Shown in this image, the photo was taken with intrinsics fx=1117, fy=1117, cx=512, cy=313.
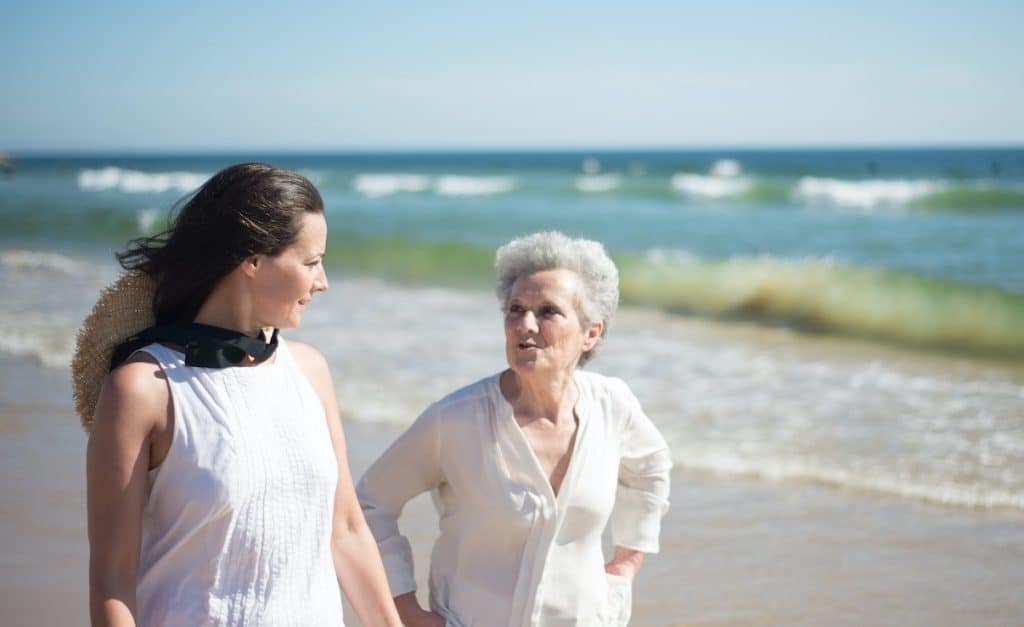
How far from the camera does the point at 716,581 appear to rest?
508cm

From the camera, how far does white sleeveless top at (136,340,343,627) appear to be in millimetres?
2102

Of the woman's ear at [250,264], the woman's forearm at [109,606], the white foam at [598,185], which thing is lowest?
the white foam at [598,185]

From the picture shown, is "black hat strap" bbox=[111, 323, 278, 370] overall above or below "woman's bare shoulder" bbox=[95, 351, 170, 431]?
above

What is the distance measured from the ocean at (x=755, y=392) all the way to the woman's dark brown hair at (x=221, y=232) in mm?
2771

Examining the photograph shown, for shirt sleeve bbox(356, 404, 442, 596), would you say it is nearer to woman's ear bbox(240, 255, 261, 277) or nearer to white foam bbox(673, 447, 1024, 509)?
woman's ear bbox(240, 255, 261, 277)

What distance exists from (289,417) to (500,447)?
993 mm

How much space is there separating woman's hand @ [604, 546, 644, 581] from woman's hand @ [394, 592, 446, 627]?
0.60m

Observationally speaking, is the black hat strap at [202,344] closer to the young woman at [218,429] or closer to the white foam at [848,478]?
the young woman at [218,429]

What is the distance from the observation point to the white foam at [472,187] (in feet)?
129

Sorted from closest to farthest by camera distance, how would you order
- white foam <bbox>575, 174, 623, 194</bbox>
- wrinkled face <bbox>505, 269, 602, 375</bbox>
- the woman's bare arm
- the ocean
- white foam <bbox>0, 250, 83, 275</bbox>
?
the woman's bare arm
wrinkled face <bbox>505, 269, 602, 375</bbox>
the ocean
white foam <bbox>0, 250, 83, 275</bbox>
white foam <bbox>575, 174, 623, 194</bbox>

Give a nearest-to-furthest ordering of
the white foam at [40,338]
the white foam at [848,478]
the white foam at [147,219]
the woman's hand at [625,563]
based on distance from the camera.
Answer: the woman's hand at [625,563] → the white foam at [848,478] → the white foam at [40,338] → the white foam at [147,219]

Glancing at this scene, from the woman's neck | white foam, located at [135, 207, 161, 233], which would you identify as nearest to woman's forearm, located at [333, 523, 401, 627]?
the woman's neck

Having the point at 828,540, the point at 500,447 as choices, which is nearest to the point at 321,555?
the point at 500,447

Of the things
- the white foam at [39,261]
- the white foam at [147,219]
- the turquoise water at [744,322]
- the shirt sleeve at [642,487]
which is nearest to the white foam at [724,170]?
the turquoise water at [744,322]
